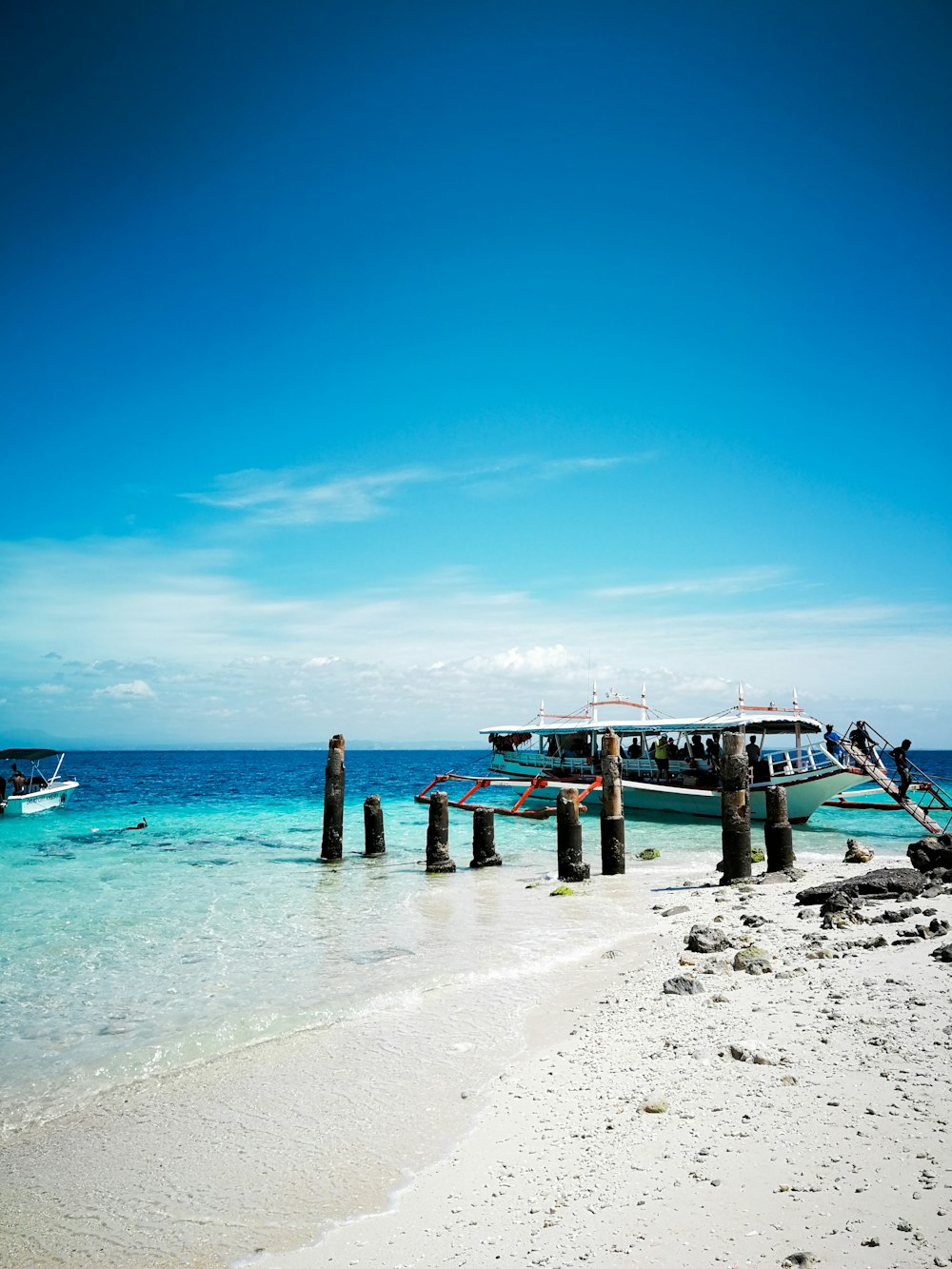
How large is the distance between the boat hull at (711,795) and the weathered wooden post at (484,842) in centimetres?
729

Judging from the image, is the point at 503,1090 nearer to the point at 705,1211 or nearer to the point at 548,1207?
the point at 548,1207

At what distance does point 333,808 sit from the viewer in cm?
2430

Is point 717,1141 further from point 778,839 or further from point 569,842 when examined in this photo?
point 569,842

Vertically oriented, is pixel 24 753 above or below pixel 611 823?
above

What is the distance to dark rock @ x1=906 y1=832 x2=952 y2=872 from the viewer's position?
595 inches

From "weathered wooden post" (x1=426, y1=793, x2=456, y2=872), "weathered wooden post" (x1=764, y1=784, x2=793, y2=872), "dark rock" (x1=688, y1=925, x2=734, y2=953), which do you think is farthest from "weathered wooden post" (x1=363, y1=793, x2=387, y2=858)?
"dark rock" (x1=688, y1=925, x2=734, y2=953)

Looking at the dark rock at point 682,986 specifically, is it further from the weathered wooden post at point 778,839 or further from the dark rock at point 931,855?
the weathered wooden post at point 778,839

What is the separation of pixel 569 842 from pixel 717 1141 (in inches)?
564

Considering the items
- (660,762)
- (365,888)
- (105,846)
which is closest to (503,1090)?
(365,888)

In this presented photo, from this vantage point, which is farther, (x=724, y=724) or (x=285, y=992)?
(x=724, y=724)

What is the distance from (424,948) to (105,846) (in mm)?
21535

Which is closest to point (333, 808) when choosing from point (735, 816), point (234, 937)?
point (234, 937)

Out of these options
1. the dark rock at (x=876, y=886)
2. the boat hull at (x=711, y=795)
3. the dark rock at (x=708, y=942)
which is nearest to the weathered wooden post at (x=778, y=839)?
the dark rock at (x=876, y=886)

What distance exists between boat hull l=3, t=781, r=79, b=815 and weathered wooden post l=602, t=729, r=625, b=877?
35555 mm
